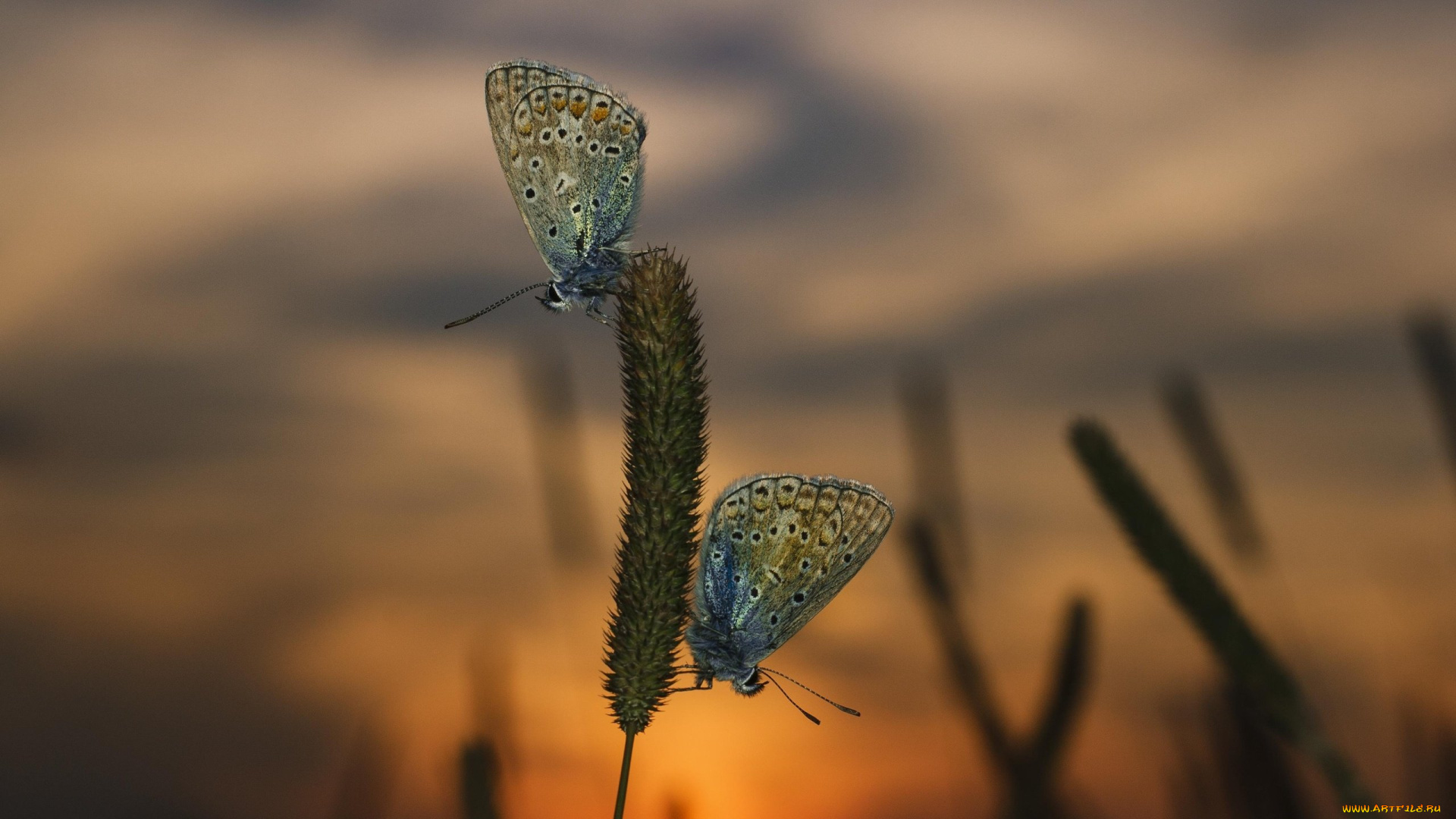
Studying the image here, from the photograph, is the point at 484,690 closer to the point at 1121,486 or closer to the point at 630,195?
the point at 630,195

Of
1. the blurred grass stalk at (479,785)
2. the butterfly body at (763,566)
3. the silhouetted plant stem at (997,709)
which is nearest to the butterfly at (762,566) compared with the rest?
the butterfly body at (763,566)

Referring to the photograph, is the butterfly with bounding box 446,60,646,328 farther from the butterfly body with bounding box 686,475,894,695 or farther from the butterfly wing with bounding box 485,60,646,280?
the butterfly body with bounding box 686,475,894,695

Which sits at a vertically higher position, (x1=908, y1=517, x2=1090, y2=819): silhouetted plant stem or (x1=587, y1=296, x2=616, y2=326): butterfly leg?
(x1=587, y1=296, x2=616, y2=326): butterfly leg

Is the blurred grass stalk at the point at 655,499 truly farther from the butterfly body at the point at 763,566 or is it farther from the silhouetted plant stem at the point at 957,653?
the silhouetted plant stem at the point at 957,653

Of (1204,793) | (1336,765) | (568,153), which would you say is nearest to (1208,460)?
(1204,793)

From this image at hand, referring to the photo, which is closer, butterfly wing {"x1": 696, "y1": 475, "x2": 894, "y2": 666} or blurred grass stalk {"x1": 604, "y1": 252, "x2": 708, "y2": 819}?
blurred grass stalk {"x1": 604, "y1": 252, "x2": 708, "y2": 819}

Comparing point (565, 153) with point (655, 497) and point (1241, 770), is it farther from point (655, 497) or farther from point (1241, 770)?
point (1241, 770)

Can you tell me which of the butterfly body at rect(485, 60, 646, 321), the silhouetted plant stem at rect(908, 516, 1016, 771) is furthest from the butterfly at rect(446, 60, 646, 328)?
the silhouetted plant stem at rect(908, 516, 1016, 771)
